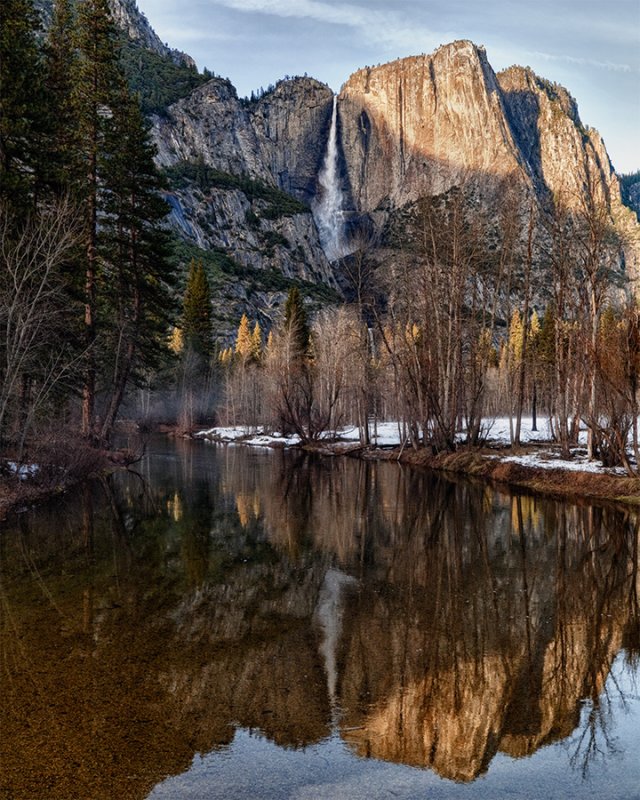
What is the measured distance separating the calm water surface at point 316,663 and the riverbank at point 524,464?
23.8 ft

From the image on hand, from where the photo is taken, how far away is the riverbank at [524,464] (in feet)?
78.5

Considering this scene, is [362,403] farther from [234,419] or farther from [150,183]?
[234,419]

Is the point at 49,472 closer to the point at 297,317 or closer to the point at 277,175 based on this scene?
the point at 297,317

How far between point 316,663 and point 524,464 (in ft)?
74.7

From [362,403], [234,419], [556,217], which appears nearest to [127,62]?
[234,419]

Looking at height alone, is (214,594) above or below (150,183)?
below

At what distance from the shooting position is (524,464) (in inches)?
1148

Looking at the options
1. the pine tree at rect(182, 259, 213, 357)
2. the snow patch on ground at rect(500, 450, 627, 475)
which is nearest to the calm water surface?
the snow patch on ground at rect(500, 450, 627, 475)

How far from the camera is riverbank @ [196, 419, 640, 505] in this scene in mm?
23922

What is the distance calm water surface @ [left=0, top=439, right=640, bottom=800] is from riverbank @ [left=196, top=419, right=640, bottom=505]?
7.27m

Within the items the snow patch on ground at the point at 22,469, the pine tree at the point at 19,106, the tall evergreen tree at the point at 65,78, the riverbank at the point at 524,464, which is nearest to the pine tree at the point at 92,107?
the tall evergreen tree at the point at 65,78

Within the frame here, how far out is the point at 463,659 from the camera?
8289mm

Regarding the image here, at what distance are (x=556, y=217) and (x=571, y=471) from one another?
12.3 meters

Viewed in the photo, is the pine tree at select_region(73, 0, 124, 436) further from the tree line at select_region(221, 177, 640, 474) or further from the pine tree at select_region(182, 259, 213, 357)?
the pine tree at select_region(182, 259, 213, 357)
